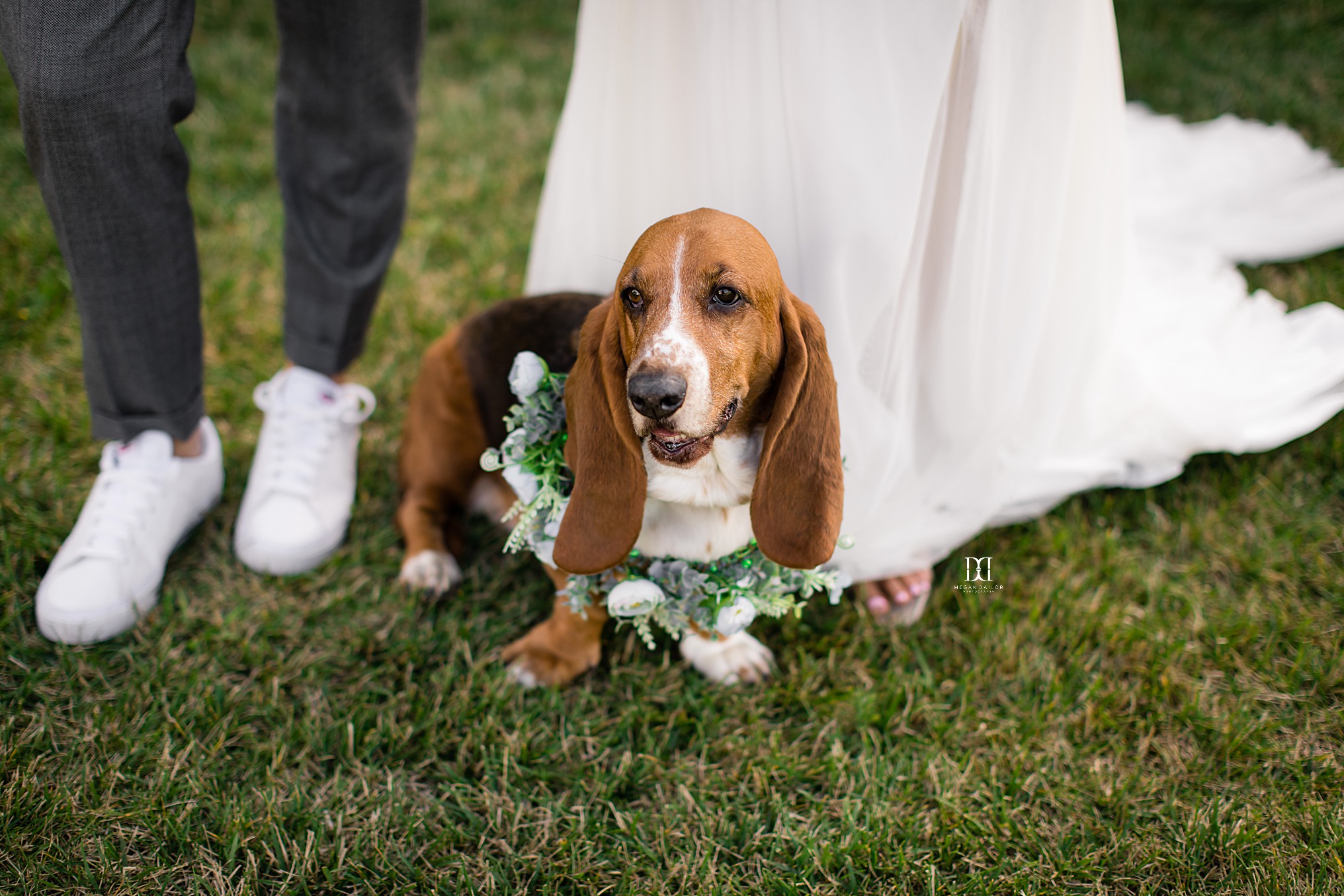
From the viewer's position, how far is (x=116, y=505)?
2592 millimetres

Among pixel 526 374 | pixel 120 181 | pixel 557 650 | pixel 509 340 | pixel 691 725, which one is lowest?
pixel 691 725

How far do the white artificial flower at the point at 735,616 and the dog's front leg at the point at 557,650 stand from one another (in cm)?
42

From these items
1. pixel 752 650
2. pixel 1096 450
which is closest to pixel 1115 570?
pixel 1096 450

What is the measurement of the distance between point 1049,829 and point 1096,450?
1314 millimetres

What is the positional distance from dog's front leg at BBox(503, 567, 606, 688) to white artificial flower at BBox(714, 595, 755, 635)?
1.36ft

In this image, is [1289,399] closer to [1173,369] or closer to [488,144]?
[1173,369]

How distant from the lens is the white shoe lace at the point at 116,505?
2527 millimetres

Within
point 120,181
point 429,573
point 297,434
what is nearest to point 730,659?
point 429,573

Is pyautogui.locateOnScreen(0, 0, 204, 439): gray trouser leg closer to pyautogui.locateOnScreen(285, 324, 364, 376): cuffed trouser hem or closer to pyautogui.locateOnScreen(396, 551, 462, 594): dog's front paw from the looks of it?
pyautogui.locateOnScreen(285, 324, 364, 376): cuffed trouser hem

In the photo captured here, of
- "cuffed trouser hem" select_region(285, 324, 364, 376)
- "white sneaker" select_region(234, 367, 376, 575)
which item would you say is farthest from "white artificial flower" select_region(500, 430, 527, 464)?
"cuffed trouser hem" select_region(285, 324, 364, 376)

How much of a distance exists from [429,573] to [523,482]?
75 cm

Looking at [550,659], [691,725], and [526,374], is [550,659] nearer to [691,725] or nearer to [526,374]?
[691,725]

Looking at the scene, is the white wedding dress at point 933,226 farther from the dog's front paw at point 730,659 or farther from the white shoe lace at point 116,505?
the white shoe lace at point 116,505

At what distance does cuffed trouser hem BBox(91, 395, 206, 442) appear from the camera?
8.48 feet
